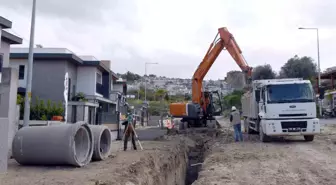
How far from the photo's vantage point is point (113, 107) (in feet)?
107

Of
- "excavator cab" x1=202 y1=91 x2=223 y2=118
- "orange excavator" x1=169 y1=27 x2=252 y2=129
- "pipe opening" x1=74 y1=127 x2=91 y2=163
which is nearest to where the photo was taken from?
"pipe opening" x1=74 y1=127 x2=91 y2=163

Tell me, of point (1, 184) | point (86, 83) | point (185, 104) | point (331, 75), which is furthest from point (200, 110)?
point (331, 75)

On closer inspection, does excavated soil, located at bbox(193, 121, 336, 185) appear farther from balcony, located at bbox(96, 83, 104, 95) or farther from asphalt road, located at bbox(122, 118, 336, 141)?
balcony, located at bbox(96, 83, 104, 95)

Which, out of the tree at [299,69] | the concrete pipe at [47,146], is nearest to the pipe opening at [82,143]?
the concrete pipe at [47,146]

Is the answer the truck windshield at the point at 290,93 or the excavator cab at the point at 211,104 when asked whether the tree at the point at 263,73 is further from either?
the truck windshield at the point at 290,93

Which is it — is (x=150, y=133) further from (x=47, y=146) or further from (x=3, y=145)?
(x=3, y=145)

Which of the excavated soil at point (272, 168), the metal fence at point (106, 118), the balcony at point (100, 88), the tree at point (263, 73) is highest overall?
the tree at point (263, 73)

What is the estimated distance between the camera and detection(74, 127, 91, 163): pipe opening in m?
10.4

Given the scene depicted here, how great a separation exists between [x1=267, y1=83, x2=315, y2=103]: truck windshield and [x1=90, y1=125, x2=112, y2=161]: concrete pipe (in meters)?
8.09

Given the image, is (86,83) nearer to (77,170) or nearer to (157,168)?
(157,168)

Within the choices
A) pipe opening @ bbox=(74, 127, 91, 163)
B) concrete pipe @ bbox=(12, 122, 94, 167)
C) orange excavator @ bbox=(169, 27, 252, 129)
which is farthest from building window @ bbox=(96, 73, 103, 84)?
concrete pipe @ bbox=(12, 122, 94, 167)

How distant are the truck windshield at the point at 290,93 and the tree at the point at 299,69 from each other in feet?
141

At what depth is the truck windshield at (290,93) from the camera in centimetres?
1620

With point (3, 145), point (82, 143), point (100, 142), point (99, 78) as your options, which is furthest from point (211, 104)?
point (3, 145)
